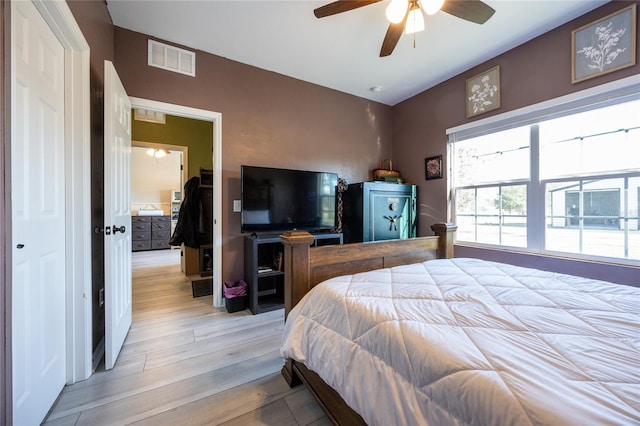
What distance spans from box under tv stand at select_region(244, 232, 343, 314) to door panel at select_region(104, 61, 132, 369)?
1042 mm

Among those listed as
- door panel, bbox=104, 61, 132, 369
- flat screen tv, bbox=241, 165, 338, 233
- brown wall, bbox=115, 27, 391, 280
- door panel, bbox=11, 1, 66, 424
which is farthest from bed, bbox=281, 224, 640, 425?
brown wall, bbox=115, 27, 391, 280

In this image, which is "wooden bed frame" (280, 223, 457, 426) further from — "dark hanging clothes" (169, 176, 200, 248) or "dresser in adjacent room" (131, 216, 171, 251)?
"dresser in adjacent room" (131, 216, 171, 251)

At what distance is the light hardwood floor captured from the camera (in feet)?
4.26

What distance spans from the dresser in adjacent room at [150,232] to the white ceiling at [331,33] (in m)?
4.90

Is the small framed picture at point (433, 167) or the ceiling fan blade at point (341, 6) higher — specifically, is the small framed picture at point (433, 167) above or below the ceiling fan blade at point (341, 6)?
below

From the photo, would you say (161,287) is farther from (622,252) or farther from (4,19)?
(622,252)

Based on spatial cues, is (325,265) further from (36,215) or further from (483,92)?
(483,92)

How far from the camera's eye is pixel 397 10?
1616 mm

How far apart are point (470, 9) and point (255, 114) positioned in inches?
85.5

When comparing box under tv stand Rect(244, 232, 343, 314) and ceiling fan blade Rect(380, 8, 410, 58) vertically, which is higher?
ceiling fan blade Rect(380, 8, 410, 58)

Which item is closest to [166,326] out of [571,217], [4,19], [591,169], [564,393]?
[4,19]

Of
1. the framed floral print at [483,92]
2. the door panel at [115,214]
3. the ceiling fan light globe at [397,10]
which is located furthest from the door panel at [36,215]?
the framed floral print at [483,92]

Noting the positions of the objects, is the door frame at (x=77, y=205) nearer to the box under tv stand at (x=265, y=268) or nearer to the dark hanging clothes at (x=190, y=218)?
the box under tv stand at (x=265, y=268)

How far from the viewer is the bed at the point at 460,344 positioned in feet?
1.84
